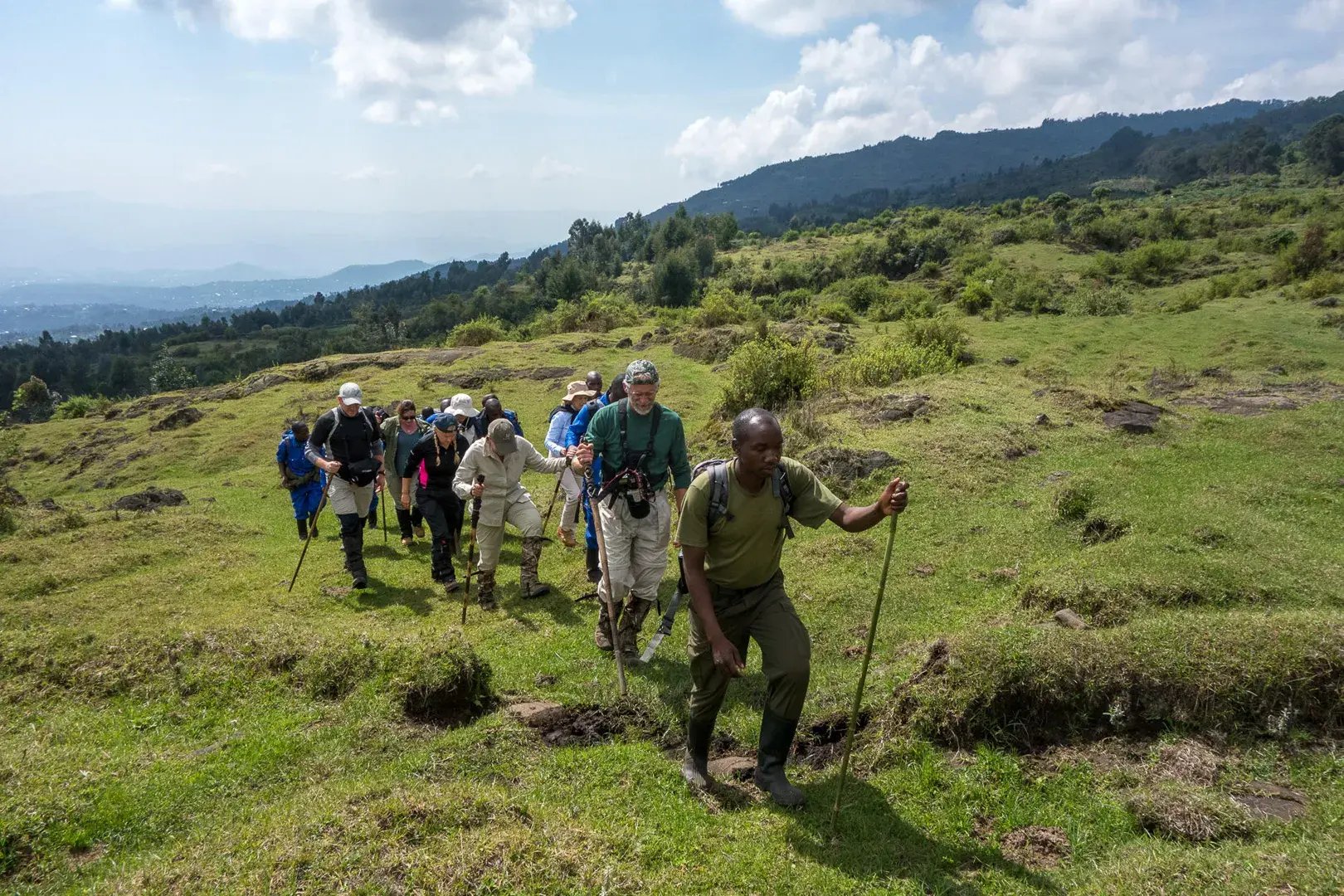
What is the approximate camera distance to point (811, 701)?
6832 mm

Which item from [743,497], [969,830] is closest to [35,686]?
[743,497]

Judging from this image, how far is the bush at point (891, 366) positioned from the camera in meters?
22.2

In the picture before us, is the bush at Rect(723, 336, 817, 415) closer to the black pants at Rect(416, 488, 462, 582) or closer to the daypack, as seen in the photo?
the black pants at Rect(416, 488, 462, 582)

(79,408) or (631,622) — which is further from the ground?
(79,408)

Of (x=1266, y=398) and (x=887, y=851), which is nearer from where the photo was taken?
(x=887, y=851)

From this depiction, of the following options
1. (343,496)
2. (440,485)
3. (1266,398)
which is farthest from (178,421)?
(1266,398)

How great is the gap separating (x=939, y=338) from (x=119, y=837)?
25356mm

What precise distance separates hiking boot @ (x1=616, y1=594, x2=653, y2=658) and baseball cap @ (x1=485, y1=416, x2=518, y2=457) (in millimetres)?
2860

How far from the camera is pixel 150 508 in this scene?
18297 mm

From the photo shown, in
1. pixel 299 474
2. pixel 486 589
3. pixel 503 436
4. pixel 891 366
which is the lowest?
pixel 486 589

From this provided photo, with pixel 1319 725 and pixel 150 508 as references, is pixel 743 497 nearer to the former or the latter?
pixel 1319 725

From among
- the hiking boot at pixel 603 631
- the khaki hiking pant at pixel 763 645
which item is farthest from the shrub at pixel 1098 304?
the khaki hiking pant at pixel 763 645

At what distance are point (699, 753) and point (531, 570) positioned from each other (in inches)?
220

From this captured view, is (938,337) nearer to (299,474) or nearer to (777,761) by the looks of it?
(299,474)
